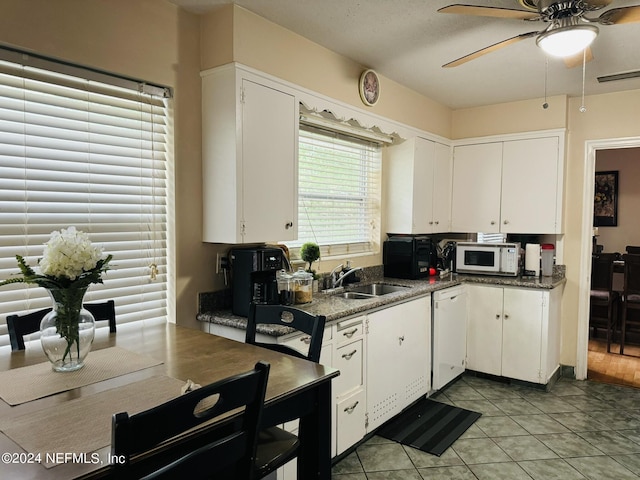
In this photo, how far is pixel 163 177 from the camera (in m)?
2.42

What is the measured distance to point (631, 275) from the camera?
4777 mm

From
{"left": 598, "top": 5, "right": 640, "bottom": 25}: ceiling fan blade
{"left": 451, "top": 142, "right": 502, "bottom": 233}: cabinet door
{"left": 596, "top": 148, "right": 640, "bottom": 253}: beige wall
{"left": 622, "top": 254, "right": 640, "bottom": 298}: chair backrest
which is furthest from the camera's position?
{"left": 596, "top": 148, "right": 640, "bottom": 253}: beige wall

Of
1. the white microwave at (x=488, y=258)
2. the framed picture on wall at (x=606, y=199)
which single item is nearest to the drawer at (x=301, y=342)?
the white microwave at (x=488, y=258)

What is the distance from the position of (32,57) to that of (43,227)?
0.72m

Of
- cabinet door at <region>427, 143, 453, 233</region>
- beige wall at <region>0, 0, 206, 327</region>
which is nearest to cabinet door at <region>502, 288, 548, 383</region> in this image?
cabinet door at <region>427, 143, 453, 233</region>

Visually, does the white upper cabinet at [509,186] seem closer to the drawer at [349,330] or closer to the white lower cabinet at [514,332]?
the white lower cabinet at [514,332]

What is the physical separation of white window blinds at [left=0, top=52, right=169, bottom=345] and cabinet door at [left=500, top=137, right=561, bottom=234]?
10.4ft

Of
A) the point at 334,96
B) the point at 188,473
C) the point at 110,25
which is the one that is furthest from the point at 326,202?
the point at 188,473

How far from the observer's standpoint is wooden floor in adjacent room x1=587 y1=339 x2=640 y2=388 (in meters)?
4.08

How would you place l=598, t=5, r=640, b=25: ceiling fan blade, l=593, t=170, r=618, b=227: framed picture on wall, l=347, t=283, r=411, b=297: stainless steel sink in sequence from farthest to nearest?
l=593, t=170, r=618, b=227: framed picture on wall, l=347, t=283, r=411, b=297: stainless steel sink, l=598, t=5, r=640, b=25: ceiling fan blade

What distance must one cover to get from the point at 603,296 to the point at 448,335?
239cm

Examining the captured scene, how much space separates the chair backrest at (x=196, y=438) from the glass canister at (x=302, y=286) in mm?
1380

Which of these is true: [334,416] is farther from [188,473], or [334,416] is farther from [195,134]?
[195,134]

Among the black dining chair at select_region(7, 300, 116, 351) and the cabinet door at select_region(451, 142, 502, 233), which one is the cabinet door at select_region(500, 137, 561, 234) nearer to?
the cabinet door at select_region(451, 142, 502, 233)
